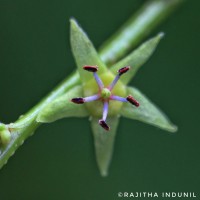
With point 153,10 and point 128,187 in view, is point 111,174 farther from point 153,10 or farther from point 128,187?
point 153,10

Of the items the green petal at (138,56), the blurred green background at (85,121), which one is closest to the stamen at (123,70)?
the green petal at (138,56)

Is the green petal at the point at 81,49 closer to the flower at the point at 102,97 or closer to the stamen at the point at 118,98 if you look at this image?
the flower at the point at 102,97

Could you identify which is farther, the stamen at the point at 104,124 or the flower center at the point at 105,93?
the flower center at the point at 105,93

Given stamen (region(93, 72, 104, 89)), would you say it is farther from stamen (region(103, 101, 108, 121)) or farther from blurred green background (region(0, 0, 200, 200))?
blurred green background (region(0, 0, 200, 200))

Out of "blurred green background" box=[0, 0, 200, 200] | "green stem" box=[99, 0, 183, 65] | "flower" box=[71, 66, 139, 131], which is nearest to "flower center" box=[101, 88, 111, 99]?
"flower" box=[71, 66, 139, 131]

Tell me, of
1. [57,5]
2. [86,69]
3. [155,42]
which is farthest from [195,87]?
[86,69]

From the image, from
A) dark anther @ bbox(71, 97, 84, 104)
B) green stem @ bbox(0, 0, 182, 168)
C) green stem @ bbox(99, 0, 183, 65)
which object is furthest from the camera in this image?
green stem @ bbox(99, 0, 183, 65)

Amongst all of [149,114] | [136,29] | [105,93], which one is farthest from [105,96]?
[136,29]
